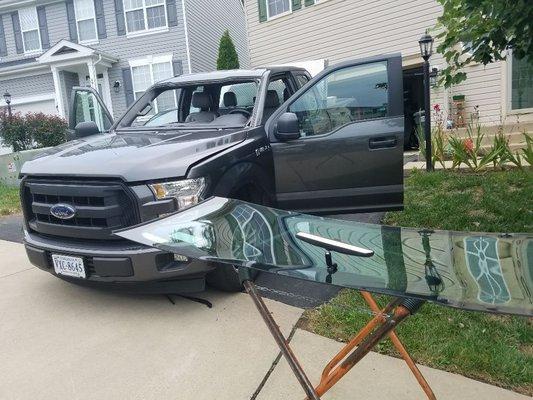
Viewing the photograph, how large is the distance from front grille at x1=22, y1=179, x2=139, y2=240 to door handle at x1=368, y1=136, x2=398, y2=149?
82.9 inches

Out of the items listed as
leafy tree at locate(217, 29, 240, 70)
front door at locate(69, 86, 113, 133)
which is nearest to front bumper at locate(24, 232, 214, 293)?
front door at locate(69, 86, 113, 133)

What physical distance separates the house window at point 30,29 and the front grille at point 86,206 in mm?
15720

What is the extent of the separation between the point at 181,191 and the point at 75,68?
A: 14798 millimetres

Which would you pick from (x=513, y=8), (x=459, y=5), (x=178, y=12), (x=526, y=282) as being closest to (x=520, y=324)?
(x=526, y=282)

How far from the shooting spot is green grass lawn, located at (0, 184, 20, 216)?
23.5 ft

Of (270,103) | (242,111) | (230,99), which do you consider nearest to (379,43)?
(230,99)

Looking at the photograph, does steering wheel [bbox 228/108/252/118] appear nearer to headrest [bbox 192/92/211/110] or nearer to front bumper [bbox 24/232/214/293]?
headrest [bbox 192/92/211/110]

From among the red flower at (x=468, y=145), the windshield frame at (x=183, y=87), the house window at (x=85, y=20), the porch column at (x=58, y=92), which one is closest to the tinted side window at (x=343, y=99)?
the windshield frame at (x=183, y=87)

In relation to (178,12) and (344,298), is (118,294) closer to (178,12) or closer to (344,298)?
(344,298)

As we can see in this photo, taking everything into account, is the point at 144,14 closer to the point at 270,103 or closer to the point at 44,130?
the point at 44,130

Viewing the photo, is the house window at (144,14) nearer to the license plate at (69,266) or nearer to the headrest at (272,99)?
the headrest at (272,99)

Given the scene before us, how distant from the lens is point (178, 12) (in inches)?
578

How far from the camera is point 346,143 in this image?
398 cm

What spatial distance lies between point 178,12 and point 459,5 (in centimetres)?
1241
